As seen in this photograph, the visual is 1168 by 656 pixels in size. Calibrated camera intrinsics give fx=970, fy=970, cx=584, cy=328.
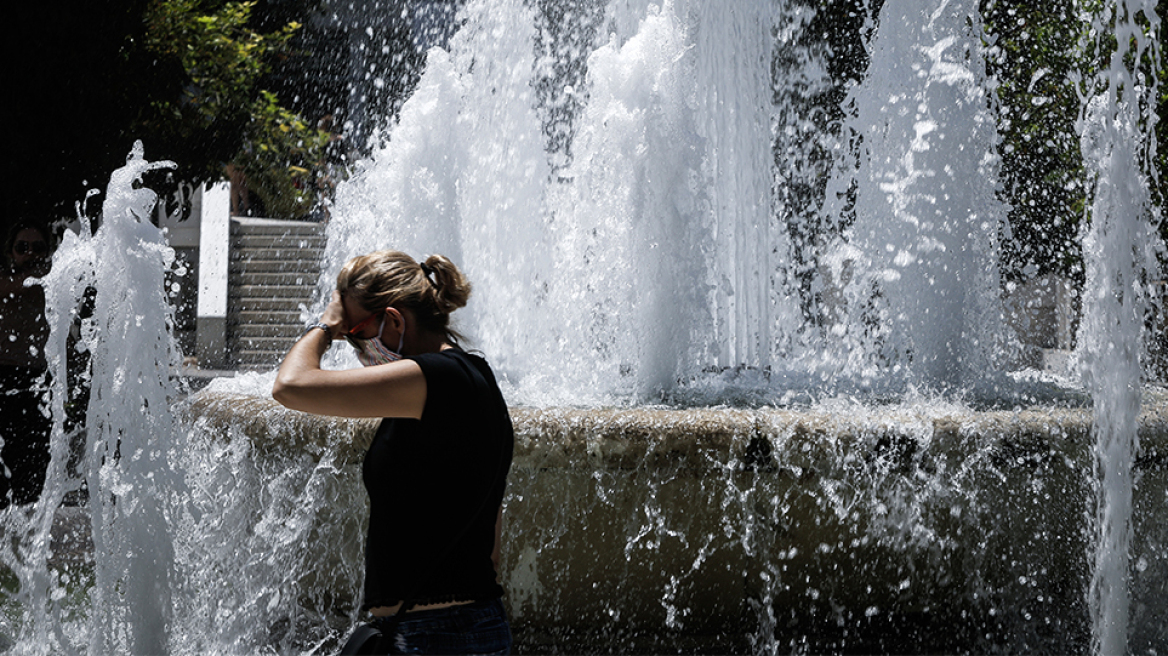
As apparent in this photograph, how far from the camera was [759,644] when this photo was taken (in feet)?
9.76

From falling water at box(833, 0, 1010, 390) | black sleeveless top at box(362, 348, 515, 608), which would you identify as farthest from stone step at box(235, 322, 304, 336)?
black sleeveless top at box(362, 348, 515, 608)

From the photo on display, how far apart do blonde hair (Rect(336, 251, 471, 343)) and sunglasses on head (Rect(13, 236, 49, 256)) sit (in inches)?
414

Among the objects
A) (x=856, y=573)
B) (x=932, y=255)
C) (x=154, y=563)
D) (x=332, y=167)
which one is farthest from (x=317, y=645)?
(x=332, y=167)

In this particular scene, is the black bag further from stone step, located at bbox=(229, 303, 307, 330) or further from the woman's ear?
stone step, located at bbox=(229, 303, 307, 330)

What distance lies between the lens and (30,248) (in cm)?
1092

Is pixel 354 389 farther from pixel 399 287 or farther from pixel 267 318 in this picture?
pixel 267 318

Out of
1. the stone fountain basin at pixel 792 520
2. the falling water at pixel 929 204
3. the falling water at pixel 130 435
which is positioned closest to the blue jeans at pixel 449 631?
the stone fountain basin at pixel 792 520

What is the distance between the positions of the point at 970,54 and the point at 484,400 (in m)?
3.96

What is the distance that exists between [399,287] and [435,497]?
1.28ft

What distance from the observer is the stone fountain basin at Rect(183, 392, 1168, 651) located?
9.04 ft

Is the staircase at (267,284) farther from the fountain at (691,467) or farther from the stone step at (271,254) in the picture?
the fountain at (691,467)

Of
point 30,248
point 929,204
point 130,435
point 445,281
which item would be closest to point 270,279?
point 30,248

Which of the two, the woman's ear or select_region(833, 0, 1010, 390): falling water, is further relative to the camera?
select_region(833, 0, 1010, 390): falling water

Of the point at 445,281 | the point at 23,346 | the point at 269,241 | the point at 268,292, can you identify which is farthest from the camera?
the point at 269,241
